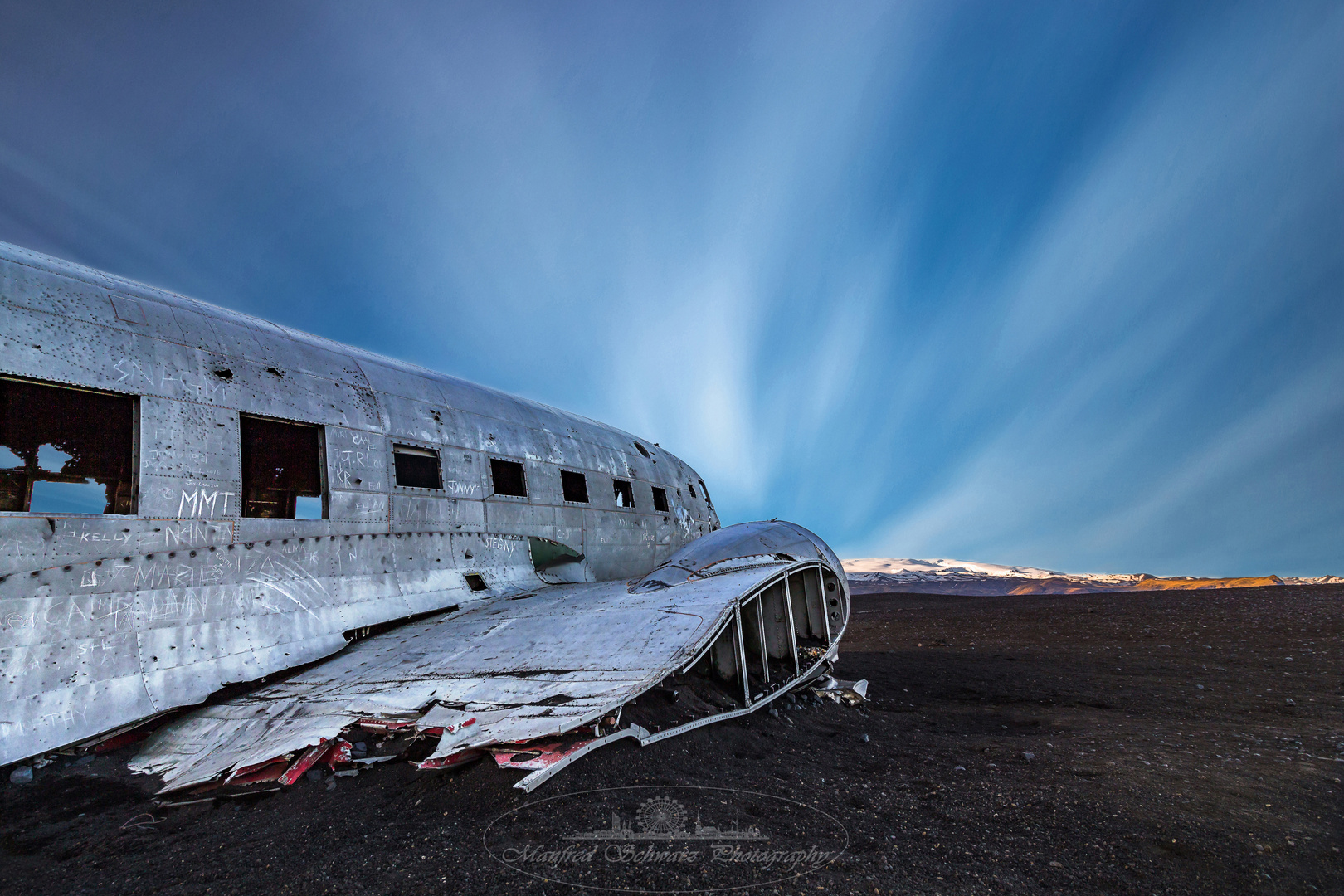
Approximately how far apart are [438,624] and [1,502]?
184 inches

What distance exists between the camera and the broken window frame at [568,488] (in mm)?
10094

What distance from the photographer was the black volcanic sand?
114 inches

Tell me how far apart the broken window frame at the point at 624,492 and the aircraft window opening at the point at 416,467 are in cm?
393

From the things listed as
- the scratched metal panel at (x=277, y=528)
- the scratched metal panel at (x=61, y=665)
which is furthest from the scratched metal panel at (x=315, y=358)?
the scratched metal panel at (x=61, y=665)

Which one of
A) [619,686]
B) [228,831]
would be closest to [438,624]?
[228,831]

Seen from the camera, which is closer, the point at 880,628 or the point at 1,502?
the point at 1,502

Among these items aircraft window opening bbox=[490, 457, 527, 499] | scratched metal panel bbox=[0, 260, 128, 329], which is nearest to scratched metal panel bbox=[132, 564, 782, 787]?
aircraft window opening bbox=[490, 457, 527, 499]

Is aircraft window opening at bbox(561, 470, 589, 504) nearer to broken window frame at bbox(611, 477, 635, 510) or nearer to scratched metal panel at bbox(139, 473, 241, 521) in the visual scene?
broken window frame at bbox(611, 477, 635, 510)

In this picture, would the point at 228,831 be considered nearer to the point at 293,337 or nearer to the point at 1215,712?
the point at 293,337

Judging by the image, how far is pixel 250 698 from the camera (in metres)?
5.11

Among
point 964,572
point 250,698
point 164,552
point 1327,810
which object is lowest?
point 964,572

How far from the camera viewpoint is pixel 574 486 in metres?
10.4

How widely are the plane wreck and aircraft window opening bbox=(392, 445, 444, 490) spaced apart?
0.03m

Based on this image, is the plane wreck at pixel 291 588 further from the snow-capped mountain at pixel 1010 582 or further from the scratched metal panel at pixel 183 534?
the snow-capped mountain at pixel 1010 582
